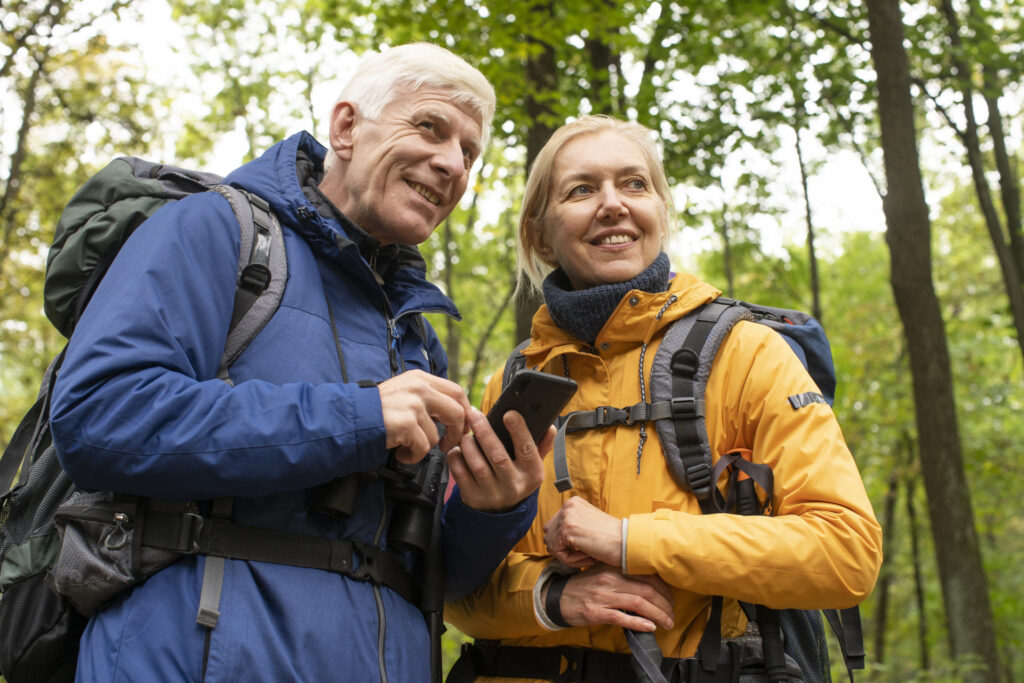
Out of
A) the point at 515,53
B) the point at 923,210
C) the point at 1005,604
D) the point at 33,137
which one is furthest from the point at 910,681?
the point at 33,137

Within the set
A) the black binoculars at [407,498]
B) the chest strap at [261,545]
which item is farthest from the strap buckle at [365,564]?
the black binoculars at [407,498]

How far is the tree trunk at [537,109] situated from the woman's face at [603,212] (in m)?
2.52

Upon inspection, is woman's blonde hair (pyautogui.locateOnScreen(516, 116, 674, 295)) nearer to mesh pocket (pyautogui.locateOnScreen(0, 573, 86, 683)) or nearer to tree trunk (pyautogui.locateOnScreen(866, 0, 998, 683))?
mesh pocket (pyautogui.locateOnScreen(0, 573, 86, 683))

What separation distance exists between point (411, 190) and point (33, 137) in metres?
13.0

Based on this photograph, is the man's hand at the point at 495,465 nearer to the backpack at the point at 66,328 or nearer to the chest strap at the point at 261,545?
the chest strap at the point at 261,545

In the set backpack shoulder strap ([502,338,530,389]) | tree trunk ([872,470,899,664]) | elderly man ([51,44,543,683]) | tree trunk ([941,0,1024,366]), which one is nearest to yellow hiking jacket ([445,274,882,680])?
backpack shoulder strap ([502,338,530,389])

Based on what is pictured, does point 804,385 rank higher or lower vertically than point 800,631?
higher

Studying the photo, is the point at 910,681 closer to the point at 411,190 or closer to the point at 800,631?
the point at 800,631

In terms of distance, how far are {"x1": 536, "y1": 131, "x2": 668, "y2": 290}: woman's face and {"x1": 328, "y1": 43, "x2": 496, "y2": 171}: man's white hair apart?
1.58 ft

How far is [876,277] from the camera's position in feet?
67.7

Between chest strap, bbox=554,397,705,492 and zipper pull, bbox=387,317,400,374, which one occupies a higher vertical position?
zipper pull, bbox=387,317,400,374

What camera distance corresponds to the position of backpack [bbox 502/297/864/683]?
2.30m

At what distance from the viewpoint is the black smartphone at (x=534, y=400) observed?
2.12 metres

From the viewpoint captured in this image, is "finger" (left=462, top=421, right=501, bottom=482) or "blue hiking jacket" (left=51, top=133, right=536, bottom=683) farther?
"finger" (left=462, top=421, right=501, bottom=482)
